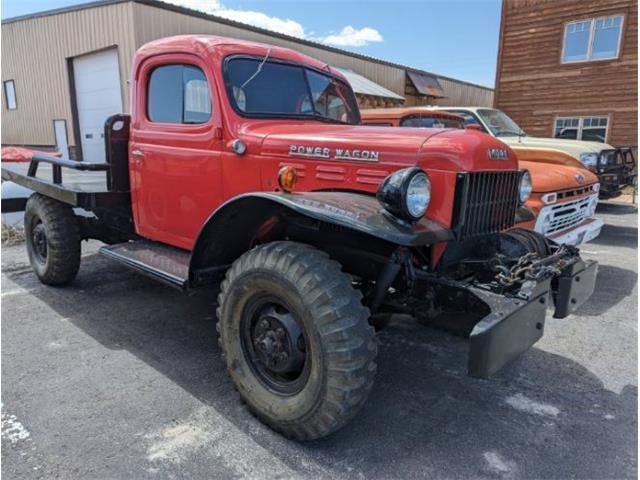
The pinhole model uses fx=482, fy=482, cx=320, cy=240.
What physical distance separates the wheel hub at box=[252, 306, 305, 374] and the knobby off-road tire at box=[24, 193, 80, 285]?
2786mm

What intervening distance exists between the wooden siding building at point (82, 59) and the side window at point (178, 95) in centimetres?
1018

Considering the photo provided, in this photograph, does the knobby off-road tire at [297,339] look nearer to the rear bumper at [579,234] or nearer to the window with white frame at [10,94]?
the rear bumper at [579,234]

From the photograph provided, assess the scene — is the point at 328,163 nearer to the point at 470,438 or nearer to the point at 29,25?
the point at 470,438

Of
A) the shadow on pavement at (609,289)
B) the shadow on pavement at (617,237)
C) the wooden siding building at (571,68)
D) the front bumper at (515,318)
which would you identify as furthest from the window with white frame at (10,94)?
the front bumper at (515,318)

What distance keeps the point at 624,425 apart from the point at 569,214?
9.17ft

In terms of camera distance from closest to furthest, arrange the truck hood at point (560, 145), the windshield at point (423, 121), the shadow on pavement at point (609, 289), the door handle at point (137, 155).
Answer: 1. the door handle at point (137, 155)
2. the shadow on pavement at point (609, 289)
3. the truck hood at point (560, 145)
4. the windshield at point (423, 121)

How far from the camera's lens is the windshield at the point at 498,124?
25.1ft

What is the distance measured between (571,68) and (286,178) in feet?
47.7

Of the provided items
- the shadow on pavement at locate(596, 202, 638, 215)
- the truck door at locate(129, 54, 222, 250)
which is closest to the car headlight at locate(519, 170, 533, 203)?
the truck door at locate(129, 54, 222, 250)

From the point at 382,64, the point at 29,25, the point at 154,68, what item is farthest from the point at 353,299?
the point at 382,64

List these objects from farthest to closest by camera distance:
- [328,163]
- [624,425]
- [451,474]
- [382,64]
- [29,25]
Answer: [382,64] < [29,25] < [328,163] < [624,425] < [451,474]

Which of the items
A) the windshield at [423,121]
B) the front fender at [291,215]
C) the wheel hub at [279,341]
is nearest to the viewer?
the front fender at [291,215]

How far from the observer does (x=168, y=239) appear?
12.7 feet

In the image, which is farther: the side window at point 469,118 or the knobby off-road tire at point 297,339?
the side window at point 469,118
